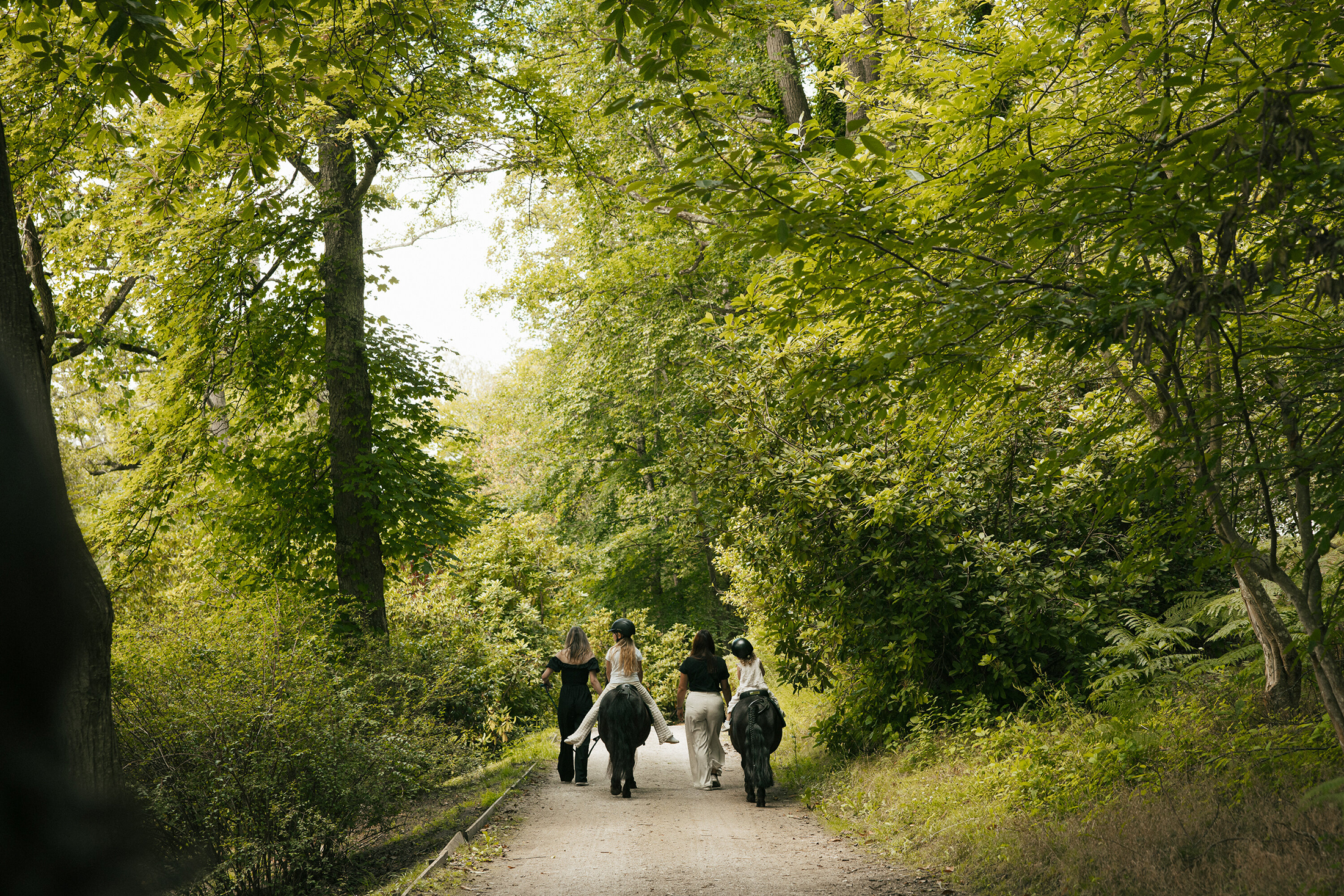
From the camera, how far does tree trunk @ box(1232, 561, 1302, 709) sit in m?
7.00

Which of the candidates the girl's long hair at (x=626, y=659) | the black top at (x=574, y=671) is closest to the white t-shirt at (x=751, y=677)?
the girl's long hair at (x=626, y=659)

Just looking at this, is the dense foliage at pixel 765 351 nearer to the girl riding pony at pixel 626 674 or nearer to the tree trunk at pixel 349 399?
the tree trunk at pixel 349 399

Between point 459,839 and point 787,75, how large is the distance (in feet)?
45.1

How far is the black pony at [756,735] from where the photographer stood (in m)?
10.2

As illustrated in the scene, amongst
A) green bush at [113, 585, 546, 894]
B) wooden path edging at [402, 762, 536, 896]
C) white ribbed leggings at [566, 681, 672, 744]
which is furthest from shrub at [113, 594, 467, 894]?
white ribbed leggings at [566, 681, 672, 744]

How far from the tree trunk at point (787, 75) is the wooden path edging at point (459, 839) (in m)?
12.3

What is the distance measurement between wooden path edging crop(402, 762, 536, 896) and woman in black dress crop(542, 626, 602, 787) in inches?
46.7

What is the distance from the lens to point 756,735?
408 inches

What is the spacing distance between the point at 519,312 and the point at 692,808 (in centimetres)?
2404

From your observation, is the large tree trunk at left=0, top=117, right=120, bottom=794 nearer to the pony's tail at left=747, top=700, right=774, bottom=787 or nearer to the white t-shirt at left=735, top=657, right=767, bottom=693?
the pony's tail at left=747, top=700, right=774, bottom=787

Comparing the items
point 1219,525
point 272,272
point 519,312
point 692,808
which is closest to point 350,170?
point 272,272

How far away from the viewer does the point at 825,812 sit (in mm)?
9492

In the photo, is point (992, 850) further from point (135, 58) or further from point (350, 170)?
point (350, 170)

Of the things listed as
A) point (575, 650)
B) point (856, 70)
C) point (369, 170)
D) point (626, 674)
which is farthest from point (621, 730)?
point (856, 70)
